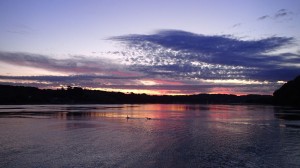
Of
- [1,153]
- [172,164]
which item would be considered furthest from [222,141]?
[1,153]

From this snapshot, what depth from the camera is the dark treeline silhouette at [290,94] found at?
5103 inches

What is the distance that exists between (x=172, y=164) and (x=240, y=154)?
18.2 feet

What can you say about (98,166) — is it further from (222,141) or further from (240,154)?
(222,141)

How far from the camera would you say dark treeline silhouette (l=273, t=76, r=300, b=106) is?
130m

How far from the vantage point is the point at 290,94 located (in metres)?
136

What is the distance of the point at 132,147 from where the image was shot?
77.6 ft

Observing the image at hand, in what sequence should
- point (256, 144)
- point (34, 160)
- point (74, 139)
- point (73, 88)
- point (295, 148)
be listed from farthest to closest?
1. point (73, 88)
2. point (74, 139)
3. point (256, 144)
4. point (295, 148)
5. point (34, 160)

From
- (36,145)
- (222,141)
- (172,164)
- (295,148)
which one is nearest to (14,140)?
(36,145)

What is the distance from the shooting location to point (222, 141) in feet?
88.7

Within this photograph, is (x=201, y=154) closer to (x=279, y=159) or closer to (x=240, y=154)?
(x=240, y=154)

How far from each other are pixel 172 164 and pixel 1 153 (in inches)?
434

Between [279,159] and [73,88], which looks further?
[73,88]

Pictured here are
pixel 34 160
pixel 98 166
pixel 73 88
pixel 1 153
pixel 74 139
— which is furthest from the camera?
pixel 73 88

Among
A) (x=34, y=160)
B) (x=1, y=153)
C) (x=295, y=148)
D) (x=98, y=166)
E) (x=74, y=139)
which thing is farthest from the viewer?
(x=74, y=139)
